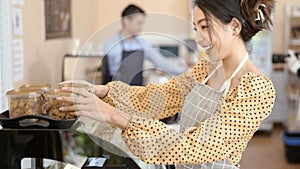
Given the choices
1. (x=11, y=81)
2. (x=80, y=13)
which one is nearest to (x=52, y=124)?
(x=11, y=81)

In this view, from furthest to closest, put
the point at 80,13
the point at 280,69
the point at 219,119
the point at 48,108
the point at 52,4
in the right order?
the point at 280,69
the point at 80,13
the point at 52,4
the point at 48,108
the point at 219,119

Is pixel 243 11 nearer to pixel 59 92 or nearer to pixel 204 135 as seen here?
pixel 204 135

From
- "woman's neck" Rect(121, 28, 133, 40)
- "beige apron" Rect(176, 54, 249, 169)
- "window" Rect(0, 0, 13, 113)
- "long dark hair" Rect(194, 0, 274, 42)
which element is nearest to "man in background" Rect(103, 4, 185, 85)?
"woman's neck" Rect(121, 28, 133, 40)

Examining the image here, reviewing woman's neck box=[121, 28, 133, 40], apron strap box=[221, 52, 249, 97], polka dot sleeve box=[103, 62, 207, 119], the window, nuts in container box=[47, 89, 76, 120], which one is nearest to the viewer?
nuts in container box=[47, 89, 76, 120]

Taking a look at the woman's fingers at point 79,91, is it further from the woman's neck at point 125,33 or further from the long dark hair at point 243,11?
the woman's neck at point 125,33

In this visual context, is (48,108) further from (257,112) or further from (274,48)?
(274,48)

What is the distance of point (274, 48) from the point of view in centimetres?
619

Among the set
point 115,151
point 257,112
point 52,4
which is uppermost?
point 52,4

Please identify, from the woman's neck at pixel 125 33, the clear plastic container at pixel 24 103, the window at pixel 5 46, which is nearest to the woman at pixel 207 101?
the clear plastic container at pixel 24 103

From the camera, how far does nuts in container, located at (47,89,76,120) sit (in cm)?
127

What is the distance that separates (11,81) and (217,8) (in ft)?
5.02

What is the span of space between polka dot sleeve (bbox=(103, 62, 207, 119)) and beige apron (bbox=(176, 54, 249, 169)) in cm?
9

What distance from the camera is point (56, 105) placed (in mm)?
1299

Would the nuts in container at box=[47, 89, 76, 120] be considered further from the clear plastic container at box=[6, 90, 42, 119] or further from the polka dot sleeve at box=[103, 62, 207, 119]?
the polka dot sleeve at box=[103, 62, 207, 119]
